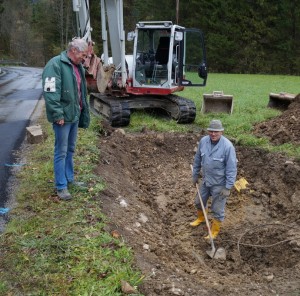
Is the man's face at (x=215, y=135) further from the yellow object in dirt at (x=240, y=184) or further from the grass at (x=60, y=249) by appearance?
the yellow object in dirt at (x=240, y=184)

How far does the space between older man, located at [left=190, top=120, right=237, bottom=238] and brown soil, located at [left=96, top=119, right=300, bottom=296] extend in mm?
504

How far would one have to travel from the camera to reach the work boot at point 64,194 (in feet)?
18.5

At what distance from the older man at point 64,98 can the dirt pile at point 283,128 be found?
5374 mm

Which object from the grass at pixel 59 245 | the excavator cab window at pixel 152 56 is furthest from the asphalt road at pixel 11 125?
the excavator cab window at pixel 152 56

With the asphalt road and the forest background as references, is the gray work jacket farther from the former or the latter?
the forest background

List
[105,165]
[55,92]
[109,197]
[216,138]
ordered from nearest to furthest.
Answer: [55,92] → [216,138] → [109,197] → [105,165]

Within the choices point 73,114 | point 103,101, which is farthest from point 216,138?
point 103,101

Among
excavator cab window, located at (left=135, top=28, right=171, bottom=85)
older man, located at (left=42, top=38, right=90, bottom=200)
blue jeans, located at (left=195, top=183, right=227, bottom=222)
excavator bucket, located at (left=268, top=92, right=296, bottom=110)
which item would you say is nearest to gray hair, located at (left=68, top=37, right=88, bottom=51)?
older man, located at (left=42, top=38, right=90, bottom=200)

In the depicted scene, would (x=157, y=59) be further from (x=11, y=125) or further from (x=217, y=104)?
(x=11, y=125)

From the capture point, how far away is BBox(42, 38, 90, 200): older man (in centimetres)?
523

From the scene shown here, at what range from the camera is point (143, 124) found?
36.5ft

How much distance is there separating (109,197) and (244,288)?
239 centimetres

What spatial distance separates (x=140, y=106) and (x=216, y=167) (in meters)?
6.11

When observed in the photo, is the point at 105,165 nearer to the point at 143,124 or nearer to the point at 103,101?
the point at 143,124
